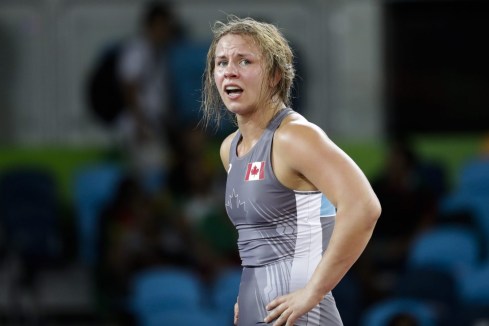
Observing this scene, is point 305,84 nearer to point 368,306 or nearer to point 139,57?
point 139,57

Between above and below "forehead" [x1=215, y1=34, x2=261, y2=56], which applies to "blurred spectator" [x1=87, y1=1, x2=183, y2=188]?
below

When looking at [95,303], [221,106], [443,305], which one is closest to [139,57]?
[95,303]

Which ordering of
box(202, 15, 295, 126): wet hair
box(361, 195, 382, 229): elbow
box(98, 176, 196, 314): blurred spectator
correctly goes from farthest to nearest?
1. box(98, 176, 196, 314): blurred spectator
2. box(202, 15, 295, 126): wet hair
3. box(361, 195, 382, 229): elbow

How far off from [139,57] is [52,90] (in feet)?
4.82

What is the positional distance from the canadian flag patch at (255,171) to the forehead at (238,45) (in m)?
0.31

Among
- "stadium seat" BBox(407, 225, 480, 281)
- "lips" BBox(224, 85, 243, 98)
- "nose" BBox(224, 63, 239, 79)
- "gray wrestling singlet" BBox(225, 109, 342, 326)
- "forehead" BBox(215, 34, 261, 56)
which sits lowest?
"stadium seat" BBox(407, 225, 480, 281)

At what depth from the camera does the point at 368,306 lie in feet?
23.9

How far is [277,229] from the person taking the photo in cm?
325

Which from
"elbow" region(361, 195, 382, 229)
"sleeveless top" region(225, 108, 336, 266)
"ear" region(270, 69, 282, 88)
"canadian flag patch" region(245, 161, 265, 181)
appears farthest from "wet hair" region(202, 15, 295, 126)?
"elbow" region(361, 195, 382, 229)

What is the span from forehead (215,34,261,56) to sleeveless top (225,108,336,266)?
202 millimetres

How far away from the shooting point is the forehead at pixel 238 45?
3.29 meters

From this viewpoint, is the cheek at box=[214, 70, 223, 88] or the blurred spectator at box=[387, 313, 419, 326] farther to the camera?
the blurred spectator at box=[387, 313, 419, 326]

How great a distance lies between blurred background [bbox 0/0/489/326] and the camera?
7422 millimetres

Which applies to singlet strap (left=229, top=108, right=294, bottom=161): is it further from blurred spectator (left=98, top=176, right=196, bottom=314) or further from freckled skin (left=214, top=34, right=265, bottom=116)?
blurred spectator (left=98, top=176, right=196, bottom=314)
